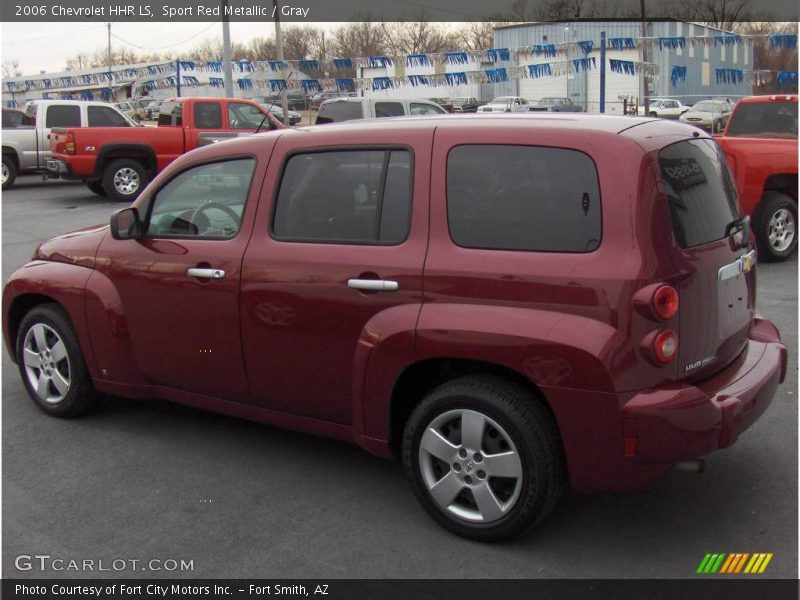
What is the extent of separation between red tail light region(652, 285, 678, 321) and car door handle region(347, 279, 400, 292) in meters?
1.10

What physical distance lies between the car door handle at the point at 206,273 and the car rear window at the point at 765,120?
8105mm

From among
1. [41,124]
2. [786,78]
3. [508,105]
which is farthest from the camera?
[508,105]

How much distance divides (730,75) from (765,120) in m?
11.3

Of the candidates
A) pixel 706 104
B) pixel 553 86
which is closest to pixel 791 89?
pixel 706 104

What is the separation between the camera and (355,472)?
4.46 m

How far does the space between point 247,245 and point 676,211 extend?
2077 millimetres

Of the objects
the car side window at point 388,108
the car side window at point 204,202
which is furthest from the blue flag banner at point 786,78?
the car side window at point 204,202

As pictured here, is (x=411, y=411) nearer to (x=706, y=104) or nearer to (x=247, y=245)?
(x=247, y=245)

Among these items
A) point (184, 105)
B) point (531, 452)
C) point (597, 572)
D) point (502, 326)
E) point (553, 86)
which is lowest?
point (597, 572)

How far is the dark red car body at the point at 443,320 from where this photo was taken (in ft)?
10.8

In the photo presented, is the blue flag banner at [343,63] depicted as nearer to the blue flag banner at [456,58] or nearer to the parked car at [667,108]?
the blue flag banner at [456,58]

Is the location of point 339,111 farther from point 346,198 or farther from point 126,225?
point 346,198

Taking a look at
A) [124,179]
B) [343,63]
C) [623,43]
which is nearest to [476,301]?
[124,179]

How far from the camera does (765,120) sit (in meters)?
10.3
